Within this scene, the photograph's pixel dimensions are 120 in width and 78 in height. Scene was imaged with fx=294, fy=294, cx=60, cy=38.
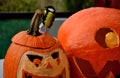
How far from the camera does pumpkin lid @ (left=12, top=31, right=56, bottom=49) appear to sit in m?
0.93

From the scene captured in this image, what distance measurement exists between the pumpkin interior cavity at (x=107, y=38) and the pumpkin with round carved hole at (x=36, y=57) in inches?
6.1


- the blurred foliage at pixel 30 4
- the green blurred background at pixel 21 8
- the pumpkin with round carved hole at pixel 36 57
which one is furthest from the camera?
the blurred foliage at pixel 30 4

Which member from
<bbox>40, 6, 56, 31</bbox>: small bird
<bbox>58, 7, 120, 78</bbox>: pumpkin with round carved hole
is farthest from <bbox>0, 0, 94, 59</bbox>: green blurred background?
<bbox>40, 6, 56, 31</bbox>: small bird

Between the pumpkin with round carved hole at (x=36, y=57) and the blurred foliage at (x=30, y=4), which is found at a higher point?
the pumpkin with round carved hole at (x=36, y=57)

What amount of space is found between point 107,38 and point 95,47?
0.18 ft

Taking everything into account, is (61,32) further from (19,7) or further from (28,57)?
(19,7)

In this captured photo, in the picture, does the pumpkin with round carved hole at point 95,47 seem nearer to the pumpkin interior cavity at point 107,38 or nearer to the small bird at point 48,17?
the pumpkin interior cavity at point 107,38

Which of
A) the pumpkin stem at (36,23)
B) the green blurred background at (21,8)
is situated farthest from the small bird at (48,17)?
the green blurred background at (21,8)

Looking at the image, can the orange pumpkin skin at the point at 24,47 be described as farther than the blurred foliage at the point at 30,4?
No

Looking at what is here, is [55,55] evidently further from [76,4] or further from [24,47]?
[76,4]

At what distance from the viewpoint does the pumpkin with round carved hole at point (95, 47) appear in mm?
1015

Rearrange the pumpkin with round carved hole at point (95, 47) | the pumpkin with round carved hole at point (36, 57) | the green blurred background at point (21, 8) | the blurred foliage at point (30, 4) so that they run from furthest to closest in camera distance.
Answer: the blurred foliage at point (30, 4) < the green blurred background at point (21, 8) < the pumpkin with round carved hole at point (95, 47) < the pumpkin with round carved hole at point (36, 57)

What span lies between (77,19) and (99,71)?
0.23 meters

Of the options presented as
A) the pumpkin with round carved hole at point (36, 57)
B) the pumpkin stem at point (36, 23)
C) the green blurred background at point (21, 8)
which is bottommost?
the green blurred background at point (21, 8)
